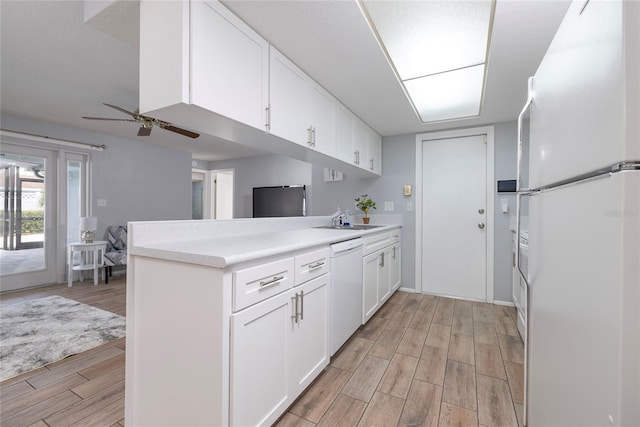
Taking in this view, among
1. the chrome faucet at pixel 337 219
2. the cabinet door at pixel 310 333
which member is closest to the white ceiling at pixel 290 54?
the chrome faucet at pixel 337 219

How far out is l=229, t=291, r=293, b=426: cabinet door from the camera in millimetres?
1103

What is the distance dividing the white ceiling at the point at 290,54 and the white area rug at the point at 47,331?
2199 millimetres

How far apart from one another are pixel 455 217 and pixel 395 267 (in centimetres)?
95

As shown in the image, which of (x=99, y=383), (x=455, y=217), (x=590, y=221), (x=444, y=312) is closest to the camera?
(x=590, y=221)

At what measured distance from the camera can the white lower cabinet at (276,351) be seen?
112cm

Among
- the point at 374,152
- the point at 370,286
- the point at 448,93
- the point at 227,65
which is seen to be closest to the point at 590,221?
the point at 227,65

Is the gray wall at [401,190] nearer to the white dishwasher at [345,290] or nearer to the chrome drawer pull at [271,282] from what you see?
the white dishwasher at [345,290]

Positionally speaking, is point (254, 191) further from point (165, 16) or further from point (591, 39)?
point (591, 39)

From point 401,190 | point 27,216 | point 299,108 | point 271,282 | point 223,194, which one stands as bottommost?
point 271,282

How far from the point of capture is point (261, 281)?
124 centimetres

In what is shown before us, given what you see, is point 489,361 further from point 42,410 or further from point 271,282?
point 42,410

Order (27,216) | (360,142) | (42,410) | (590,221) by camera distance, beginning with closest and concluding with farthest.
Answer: (590,221), (42,410), (360,142), (27,216)

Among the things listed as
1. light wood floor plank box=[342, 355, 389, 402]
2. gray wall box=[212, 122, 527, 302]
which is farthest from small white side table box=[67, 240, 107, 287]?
light wood floor plank box=[342, 355, 389, 402]

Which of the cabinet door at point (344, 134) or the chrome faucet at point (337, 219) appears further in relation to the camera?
the chrome faucet at point (337, 219)
